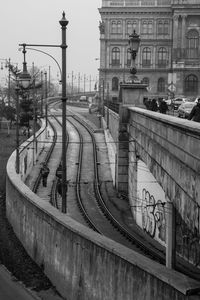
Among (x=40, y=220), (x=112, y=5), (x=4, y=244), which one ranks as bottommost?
(x=4, y=244)

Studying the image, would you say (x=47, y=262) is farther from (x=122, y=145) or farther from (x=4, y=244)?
(x=122, y=145)

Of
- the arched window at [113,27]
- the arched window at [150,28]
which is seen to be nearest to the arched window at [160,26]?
the arched window at [150,28]

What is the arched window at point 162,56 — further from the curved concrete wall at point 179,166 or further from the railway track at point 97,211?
the curved concrete wall at point 179,166

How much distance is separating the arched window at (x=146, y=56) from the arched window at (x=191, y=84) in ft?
34.1

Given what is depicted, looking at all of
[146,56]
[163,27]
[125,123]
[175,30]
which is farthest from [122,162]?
[163,27]

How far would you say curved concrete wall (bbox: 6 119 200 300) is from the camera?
1309 centimetres

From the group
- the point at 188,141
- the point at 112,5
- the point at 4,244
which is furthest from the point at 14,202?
the point at 112,5

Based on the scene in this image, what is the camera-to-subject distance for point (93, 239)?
16156mm

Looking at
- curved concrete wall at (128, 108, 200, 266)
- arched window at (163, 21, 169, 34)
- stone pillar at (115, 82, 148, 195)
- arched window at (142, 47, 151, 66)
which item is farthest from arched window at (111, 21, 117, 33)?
curved concrete wall at (128, 108, 200, 266)

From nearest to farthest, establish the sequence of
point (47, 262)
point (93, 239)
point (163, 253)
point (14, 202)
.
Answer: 1. point (93, 239)
2. point (47, 262)
3. point (163, 253)
4. point (14, 202)

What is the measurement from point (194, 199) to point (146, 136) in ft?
34.8

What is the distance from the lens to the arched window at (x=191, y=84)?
102 m

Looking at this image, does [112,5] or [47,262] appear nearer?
[47,262]

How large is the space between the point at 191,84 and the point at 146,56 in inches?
485
